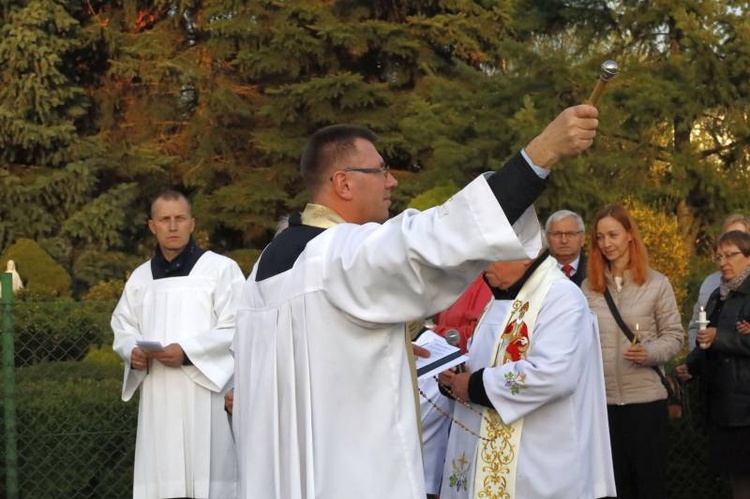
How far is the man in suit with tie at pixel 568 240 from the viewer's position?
728 cm

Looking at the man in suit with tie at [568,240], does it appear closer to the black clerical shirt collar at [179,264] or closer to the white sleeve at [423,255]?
the black clerical shirt collar at [179,264]

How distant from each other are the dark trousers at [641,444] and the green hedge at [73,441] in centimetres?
343

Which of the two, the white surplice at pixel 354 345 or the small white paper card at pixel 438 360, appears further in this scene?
the small white paper card at pixel 438 360

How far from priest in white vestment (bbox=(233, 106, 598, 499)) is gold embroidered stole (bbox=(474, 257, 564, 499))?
146 centimetres

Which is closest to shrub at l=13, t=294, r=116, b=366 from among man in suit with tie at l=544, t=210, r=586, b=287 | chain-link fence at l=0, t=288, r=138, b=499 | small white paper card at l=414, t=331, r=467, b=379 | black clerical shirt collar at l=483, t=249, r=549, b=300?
chain-link fence at l=0, t=288, r=138, b=499

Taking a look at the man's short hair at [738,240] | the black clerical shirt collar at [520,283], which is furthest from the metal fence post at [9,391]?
the man's short hair at [738,240]

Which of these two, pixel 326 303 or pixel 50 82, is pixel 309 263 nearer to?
pixel 326 303

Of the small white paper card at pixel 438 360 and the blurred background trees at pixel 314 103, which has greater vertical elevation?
the blurred background trees at pixel 314 103

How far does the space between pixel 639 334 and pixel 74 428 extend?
3.87 meters

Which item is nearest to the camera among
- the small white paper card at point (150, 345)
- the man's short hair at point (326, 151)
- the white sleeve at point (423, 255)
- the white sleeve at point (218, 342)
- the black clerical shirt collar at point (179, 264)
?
the white sleeve at point (423, 255)

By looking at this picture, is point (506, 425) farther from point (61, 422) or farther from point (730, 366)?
point (61, 422)

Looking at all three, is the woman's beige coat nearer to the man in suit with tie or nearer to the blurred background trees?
the man in suit with tie

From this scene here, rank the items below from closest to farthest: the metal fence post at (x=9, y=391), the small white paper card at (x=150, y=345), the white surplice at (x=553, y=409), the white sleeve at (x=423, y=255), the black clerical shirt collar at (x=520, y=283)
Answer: the white sleeve at (x=423, y=255) → the white surplice at (x=553, y=409) → the black clerical shirt collar at (x=520, y=283) → the small white paper card at (x=150, y=345) → the metal fence post at (x=9, y=391)

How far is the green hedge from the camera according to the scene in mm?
8273
